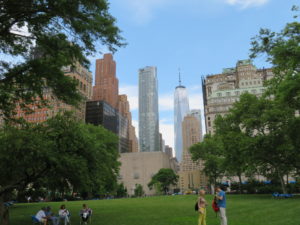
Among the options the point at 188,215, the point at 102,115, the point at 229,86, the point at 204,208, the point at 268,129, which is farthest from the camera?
the point at 102,115

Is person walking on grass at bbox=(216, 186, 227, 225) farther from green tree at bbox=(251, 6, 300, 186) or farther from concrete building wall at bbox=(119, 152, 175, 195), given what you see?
concrete building wall at bbox=(119, 152, 175, 195)

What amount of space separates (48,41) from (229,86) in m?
136

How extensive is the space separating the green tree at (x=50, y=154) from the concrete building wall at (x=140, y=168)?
13323cm

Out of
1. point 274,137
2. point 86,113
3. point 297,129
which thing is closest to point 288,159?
point 274,137

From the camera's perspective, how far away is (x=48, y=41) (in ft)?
44.0

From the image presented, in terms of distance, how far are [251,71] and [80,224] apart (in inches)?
5609

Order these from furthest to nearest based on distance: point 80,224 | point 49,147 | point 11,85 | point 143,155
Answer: point 143,155 → point 80,224 → point 49,147 → point 11,85

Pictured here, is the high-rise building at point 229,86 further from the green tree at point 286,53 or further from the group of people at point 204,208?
the group of people at point 204,208

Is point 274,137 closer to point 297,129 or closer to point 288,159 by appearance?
point 288,159

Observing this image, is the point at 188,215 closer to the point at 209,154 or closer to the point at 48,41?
the point at 48,41

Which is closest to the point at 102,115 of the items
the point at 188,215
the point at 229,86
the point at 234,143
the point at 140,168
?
the point at 140,168

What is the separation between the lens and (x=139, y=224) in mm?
14695

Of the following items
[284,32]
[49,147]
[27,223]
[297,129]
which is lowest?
[27,223]

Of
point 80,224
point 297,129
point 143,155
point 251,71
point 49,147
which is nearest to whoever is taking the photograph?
point 49,147
